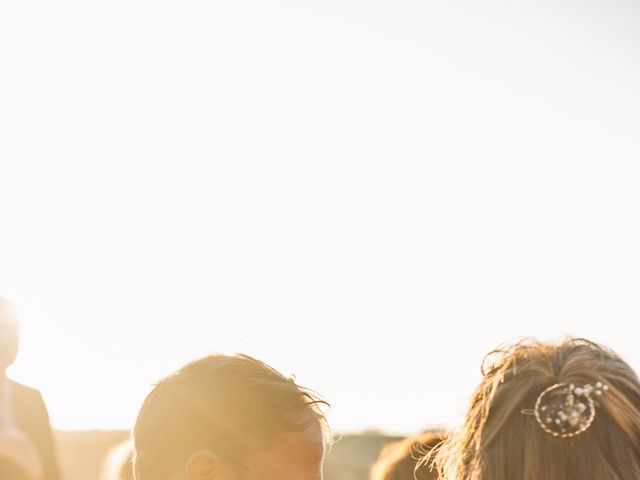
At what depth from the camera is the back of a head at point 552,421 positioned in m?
2.14

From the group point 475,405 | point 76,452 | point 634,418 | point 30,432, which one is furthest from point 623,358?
point 76,452

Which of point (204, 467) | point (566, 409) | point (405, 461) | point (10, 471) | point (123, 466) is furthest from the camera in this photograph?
point (123, 466)

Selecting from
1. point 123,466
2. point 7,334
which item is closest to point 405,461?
point 123,466

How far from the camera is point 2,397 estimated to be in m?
2.85

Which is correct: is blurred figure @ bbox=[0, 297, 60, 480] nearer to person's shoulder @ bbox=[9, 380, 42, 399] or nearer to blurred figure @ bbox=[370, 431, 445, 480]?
person's shoulder @ bbox=[9, 380, 42, 399]

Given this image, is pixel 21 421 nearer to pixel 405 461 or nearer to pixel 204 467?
pixel 204 467

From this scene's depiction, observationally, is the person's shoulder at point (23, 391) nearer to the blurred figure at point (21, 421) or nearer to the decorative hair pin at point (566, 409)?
the blurred figure at point (21, 421)

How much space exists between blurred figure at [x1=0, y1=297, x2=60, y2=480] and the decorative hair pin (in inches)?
66.9

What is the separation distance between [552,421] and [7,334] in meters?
1.79

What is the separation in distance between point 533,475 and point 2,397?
1.78 metres

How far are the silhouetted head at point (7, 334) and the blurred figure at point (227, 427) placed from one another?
1.74ft

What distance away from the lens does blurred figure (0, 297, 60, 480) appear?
2803 mm

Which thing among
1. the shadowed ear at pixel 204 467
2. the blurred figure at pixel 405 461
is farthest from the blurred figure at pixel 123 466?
the shadowed ear at pixel 204 467

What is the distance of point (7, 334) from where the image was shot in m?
2.82
